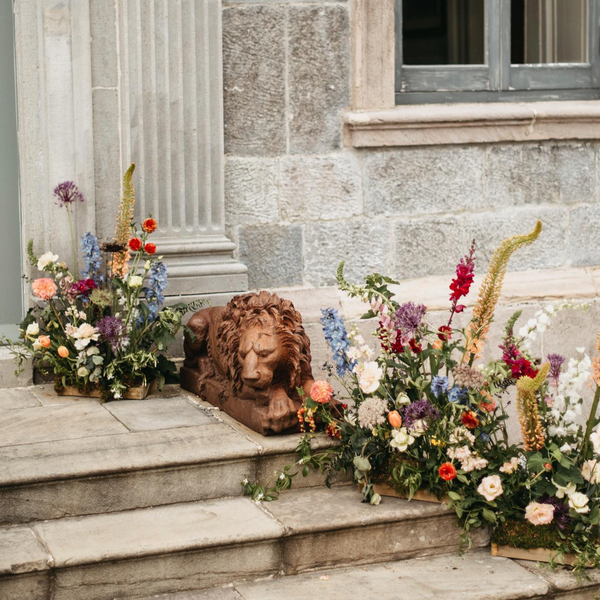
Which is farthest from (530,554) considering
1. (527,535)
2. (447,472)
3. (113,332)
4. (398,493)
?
(113,332)

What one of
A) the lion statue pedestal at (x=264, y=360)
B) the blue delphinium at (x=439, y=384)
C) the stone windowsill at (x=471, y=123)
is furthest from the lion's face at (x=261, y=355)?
the stone windowsill at (x=471, y=123)

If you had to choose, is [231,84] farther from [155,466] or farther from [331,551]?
[331,551]

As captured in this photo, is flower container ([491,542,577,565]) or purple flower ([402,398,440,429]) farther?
purple flower ([402,398,440,429])

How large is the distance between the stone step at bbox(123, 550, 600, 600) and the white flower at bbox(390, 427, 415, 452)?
0.42 metres

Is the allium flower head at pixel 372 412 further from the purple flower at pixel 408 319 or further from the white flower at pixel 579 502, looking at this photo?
the white flower at pixel 579 502

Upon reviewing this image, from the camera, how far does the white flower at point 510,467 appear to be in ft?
12.8

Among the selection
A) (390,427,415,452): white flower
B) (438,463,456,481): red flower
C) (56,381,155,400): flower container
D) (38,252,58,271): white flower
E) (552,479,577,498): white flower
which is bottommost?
(552,479,577,498): white flower

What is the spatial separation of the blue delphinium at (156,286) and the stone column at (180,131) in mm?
302

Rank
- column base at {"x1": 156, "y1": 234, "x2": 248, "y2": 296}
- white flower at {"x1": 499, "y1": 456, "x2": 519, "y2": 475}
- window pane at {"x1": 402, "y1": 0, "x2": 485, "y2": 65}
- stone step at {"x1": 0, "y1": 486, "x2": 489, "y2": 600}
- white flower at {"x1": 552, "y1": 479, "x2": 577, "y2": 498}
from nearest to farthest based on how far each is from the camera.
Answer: stone step at {"x1": 0, "y1": 486, "x2": 489, "y2": 600} < white flower at {"x1": 552, "y1": 479, "x2": 577, "y2": 498} < white flower at {"x1": 499, "y1": 456, "x2": 519, "y2": 475} < column base at {"x1": 156, "y1": 234, "x2": 248, "y2": 296} < window pane at {"x1": 402, "y1": 0, "x2": 485, "y2": 65}

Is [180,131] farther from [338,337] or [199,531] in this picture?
[199,531]

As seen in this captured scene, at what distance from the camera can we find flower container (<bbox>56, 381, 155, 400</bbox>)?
15.6 feet

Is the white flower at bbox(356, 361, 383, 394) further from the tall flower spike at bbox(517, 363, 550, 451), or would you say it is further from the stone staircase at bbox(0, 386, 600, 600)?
the tall flower spike at bbox(517, 363, 550, 451)

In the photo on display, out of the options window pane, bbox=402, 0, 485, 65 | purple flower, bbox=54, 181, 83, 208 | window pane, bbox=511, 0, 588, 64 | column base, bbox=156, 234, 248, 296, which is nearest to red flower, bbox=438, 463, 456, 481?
column base, bbox=156, 234, 248, 296

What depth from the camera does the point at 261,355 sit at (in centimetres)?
418
